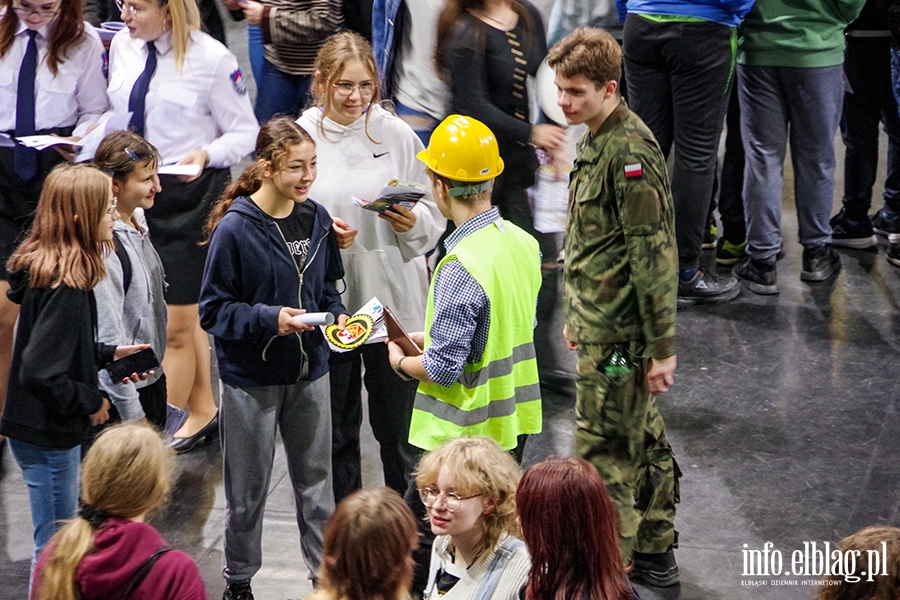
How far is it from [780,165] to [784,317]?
2.91 feet

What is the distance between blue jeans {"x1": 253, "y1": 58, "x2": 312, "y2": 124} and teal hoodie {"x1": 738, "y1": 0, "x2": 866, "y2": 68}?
251 centimetres

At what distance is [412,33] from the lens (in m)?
5.32

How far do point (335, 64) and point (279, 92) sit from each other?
1631mm

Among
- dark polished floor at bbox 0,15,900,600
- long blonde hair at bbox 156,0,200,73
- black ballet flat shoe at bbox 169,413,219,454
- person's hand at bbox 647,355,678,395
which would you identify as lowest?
black ballet flat shoe at bbox 169,413,219,454

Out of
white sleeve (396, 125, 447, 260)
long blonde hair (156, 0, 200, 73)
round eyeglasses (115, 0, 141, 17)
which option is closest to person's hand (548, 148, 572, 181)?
white sleeve (396, 125, 447, 260)

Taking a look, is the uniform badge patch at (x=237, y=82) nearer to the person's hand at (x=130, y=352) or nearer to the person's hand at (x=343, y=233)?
the person's hand at (x=343, y=233)

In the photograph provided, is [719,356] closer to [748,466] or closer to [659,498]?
[748,466]

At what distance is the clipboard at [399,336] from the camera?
3863mm

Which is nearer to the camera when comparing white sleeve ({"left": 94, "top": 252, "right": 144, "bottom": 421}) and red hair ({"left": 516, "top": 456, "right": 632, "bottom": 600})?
red hair ({"left": 516, "top": 456, "right": 632, "bottom": 600})

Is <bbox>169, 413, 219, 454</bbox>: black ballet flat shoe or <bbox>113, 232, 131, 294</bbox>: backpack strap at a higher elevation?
<bbox>113, 232, 131, 294</bbox>: backpack strap

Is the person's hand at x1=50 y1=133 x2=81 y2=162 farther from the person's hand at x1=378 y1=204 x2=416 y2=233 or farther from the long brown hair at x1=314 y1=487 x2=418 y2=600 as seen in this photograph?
the long brown hair at x1=314 y1=487 x2=418 y2=600

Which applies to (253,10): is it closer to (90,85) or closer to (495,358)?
(90,85)

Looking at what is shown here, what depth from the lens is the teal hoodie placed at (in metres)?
6.13

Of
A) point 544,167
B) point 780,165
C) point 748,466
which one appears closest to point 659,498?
point 748,466
